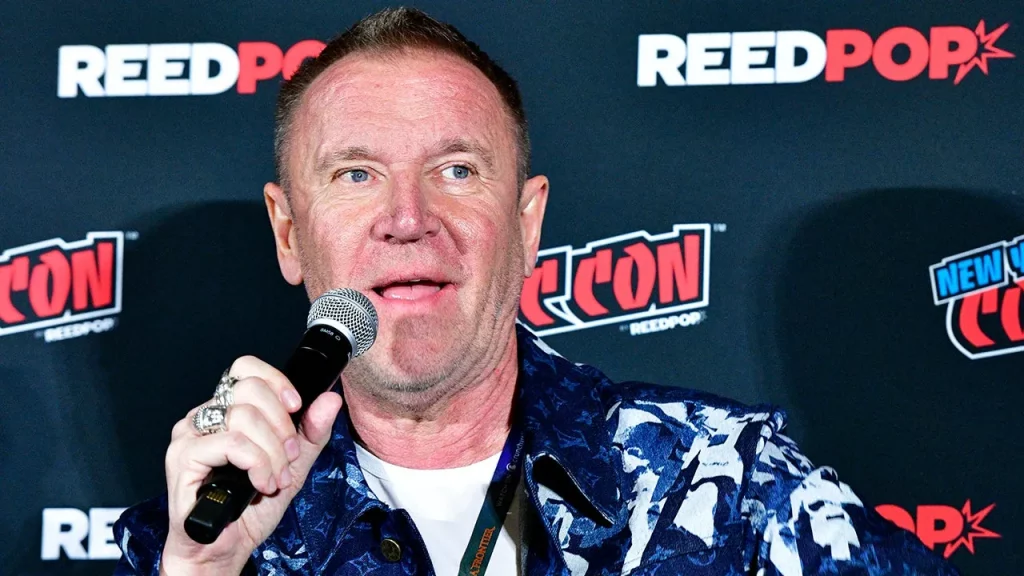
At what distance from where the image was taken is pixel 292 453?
116 cm

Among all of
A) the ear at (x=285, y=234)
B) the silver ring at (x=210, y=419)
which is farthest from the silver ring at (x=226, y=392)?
the ear at (x=285, y=234)

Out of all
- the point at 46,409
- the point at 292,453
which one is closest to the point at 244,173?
the point at 46,409

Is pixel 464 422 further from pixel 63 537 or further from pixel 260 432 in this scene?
pixel 63 537

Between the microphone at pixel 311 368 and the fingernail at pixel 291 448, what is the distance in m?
0.02

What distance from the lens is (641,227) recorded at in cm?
225

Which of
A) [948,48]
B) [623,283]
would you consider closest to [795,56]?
[948,48]

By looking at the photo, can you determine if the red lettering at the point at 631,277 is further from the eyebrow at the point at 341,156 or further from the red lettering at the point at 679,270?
the eyebrow at the point at 341,156

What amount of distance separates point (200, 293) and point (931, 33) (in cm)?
145

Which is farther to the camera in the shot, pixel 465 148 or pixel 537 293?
pixel 537 293

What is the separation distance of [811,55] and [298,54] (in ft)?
3.18

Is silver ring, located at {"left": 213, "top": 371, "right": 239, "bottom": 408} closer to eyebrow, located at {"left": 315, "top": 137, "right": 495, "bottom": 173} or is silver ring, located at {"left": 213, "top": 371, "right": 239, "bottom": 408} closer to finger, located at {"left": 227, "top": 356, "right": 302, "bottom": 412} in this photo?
finger, located at {"left": 227, "top": 356, "right": 302, "bottom": 412}

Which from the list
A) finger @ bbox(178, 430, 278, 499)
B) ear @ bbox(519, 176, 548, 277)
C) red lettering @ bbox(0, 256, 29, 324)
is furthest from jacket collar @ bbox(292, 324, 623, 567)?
red lettering @ bbox(0, 256, 29, 324)

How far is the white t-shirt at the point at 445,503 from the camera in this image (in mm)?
1716

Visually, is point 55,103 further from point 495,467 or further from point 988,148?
point 988,148
